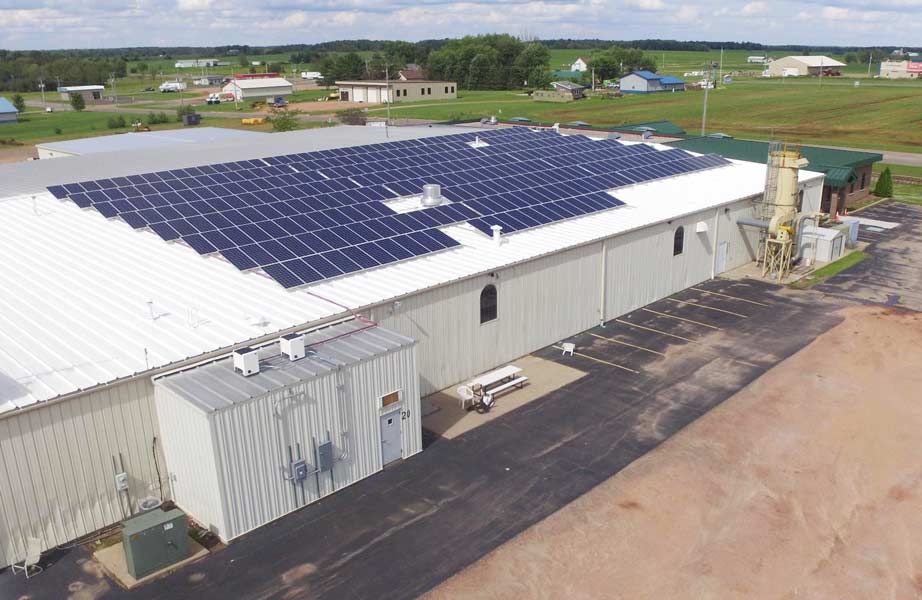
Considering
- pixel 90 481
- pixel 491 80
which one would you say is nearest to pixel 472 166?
pixel 90 481

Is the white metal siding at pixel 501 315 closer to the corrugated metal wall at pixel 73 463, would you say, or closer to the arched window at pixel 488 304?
the arched window at pixel 488 304

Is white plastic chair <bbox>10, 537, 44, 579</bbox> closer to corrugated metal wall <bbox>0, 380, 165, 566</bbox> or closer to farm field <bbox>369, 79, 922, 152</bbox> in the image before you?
corrugated metal wall <bbox>0, 380, 165, 566</bbox>

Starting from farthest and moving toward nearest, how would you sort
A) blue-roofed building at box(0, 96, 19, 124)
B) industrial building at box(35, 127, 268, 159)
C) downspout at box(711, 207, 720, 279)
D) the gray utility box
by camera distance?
blue-roofed building at box(0, 96, 19, 124)
industrial building at box(35, 127, 268, 159)
downspout at box(711, 207, 720, 279)
the gray utility box

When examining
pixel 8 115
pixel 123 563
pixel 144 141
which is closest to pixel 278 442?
pixel 123 563

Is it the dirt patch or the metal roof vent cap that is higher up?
the metal roof vent cap

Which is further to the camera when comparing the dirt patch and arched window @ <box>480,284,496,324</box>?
arched window @ <box>480,284,496,324</box>

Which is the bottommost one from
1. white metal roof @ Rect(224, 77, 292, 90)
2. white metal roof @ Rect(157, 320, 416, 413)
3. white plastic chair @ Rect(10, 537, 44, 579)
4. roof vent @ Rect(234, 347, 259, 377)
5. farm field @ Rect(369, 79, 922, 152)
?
white plastic chair @ Rect(10, 537, 44, 579)

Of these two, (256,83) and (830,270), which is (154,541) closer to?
(830,270)

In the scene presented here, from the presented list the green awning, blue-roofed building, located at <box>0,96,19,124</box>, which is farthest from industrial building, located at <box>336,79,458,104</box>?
the green awning
